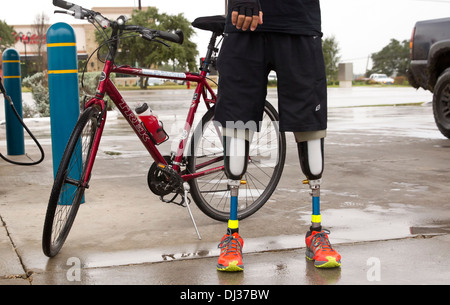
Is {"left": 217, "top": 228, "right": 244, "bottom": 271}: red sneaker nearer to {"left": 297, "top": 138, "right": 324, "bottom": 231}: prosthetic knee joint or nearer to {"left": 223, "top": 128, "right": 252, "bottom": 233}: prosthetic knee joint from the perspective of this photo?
{"left": 223, "top": 128, "right": 252, "bottom": 233}: prosthetic knee joint

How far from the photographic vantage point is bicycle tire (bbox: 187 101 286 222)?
421 centimetres

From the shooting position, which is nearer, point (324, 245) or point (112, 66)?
point (324, 245)

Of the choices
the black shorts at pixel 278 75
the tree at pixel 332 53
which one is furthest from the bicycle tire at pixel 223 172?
the tree at pixel 332 53

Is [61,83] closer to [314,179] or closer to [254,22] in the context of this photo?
[254,22]

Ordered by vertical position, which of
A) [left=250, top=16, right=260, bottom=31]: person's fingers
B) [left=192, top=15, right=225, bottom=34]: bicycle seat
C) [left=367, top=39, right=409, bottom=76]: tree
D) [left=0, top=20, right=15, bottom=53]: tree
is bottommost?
[left=250, top=16, right=260, bottom=31]: person's fingers

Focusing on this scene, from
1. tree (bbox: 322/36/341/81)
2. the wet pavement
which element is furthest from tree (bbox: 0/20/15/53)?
the wet pavement

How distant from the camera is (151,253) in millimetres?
3566

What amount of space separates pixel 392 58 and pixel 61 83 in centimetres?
8756

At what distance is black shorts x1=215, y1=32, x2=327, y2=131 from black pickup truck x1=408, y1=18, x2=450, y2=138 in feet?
18.2

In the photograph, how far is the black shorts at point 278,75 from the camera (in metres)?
3.37
